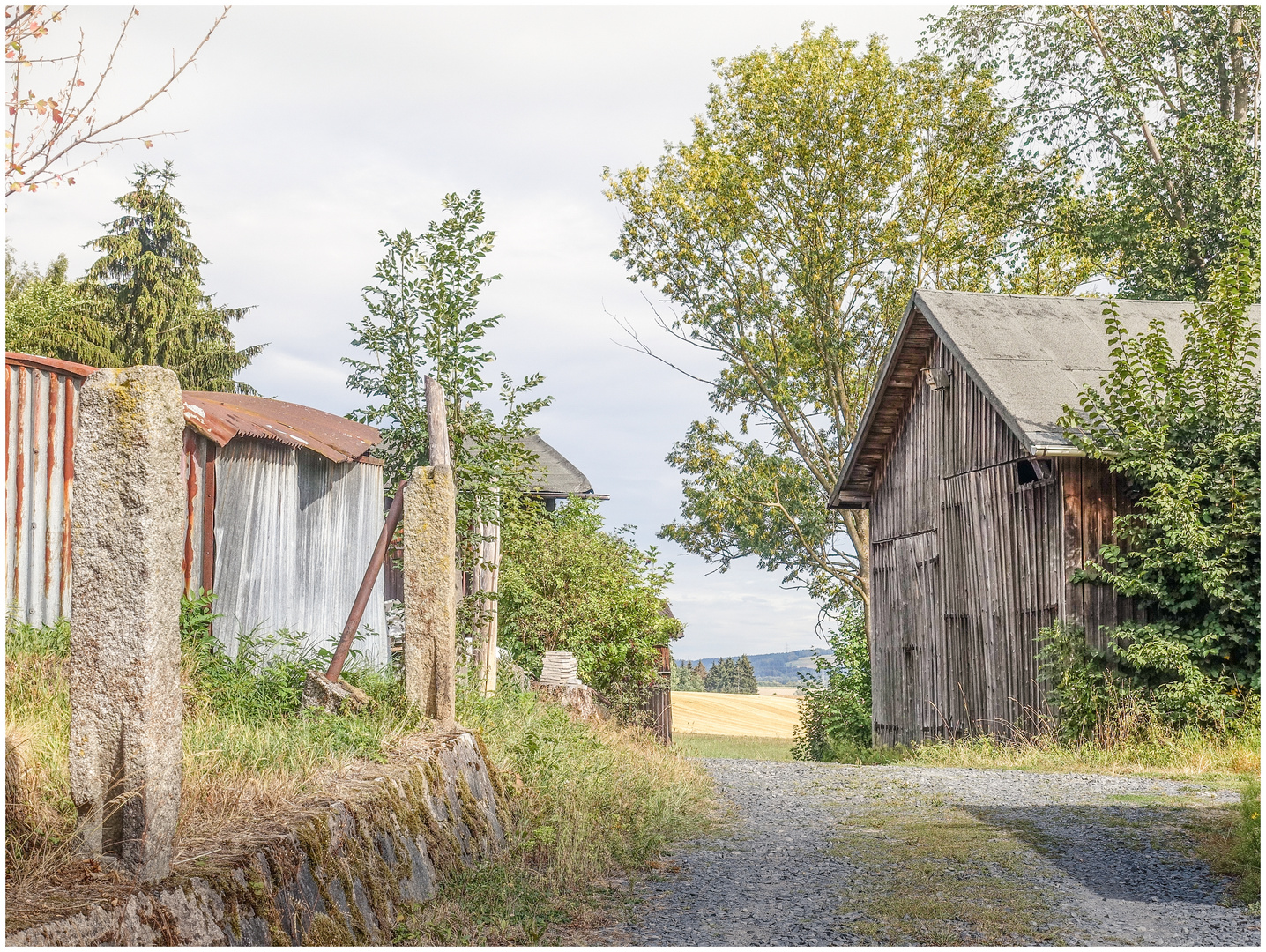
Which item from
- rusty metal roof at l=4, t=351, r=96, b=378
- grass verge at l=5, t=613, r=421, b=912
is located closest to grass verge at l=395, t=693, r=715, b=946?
grass verge at l=5, t=613, r=421, b=912

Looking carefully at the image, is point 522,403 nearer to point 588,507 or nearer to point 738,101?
point 588,507

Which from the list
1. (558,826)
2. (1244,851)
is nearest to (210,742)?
(558,826)

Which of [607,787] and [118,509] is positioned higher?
[118,509]

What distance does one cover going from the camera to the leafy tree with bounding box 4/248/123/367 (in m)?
24.3

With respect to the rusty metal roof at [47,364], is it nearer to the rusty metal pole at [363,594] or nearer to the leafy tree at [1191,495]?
the rusty metal pole at [363,594]

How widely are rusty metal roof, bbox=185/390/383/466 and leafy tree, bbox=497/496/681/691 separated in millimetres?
2587

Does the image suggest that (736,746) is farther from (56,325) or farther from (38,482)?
(38,482)

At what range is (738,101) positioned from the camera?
79.2ft

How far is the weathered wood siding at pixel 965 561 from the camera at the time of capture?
13.9 metres

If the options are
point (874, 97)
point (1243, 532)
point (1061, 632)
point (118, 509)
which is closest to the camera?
point (118, 509)

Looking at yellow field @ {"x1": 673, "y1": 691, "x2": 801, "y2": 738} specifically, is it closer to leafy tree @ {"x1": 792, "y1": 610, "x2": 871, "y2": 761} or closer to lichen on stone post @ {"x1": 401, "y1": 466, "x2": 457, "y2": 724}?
leafy tree @ {"x1": 792, "y1": 610, "x2": 871, "y2": 761}

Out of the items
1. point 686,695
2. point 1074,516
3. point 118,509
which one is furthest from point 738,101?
point 686,695

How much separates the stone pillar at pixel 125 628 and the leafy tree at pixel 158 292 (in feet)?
86.7

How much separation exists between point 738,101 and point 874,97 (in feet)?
9.58
